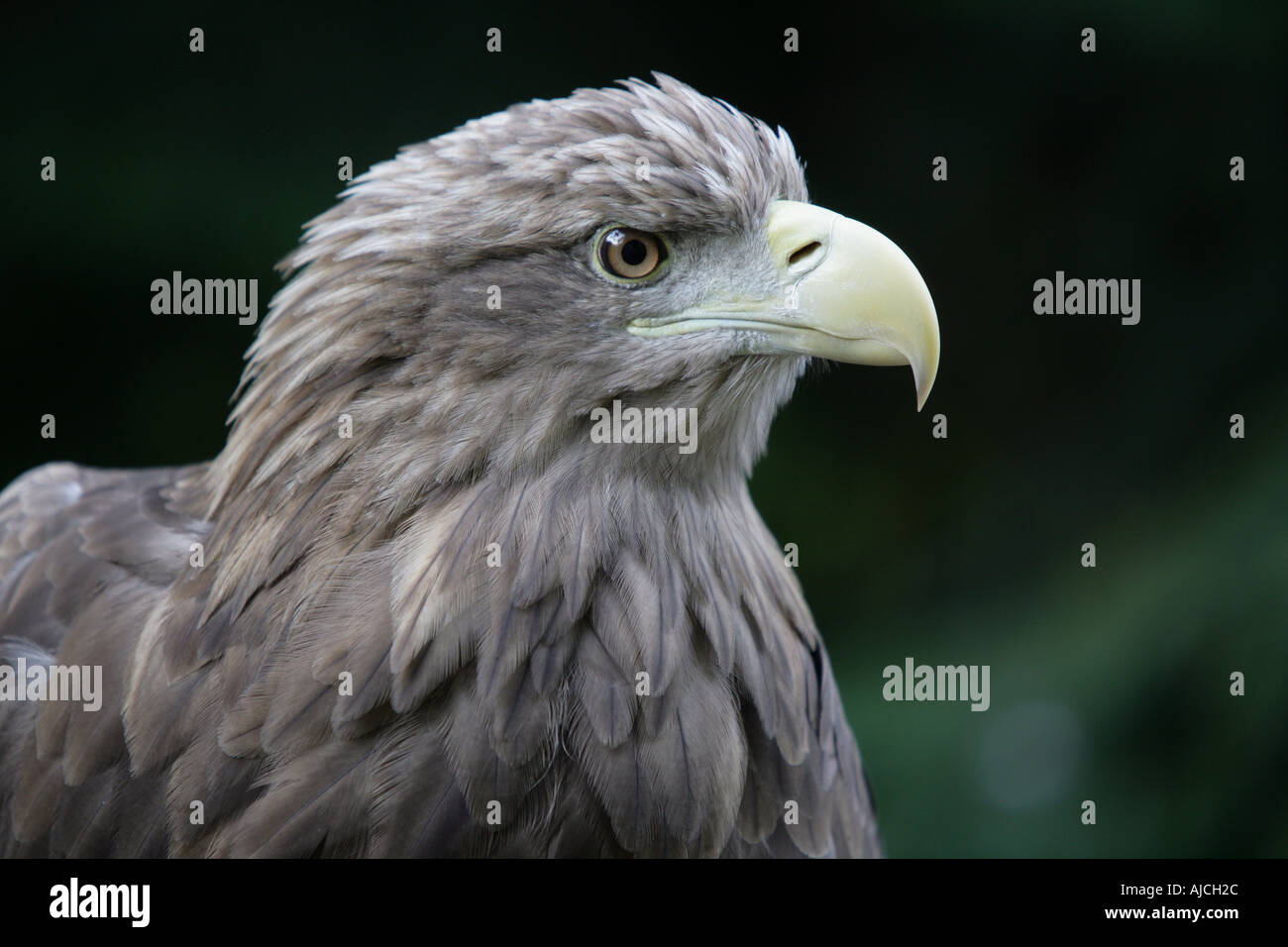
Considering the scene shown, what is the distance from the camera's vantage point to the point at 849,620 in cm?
495

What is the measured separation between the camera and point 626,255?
7.01 ft

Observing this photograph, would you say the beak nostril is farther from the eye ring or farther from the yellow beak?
the eye ring

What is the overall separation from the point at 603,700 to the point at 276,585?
2.04 feet

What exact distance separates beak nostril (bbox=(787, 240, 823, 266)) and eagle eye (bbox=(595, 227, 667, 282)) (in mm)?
242

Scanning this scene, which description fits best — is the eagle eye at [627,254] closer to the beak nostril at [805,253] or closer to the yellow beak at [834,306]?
the yellow beak at [834,306]

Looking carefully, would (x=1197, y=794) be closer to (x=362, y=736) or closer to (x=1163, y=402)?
(x=1163, y=402)

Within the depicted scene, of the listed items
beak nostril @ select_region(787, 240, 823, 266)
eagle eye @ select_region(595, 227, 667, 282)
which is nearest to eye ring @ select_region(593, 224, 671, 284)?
eagle eye @ select_region(595, 227, 667, 282)

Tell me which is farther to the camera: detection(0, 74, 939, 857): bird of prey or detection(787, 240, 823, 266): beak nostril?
detection(787, 240, 823, 266): beak nostril

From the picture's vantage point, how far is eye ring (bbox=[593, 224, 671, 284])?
2.13 m

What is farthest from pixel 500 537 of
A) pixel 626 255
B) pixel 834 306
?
pixel 834 306

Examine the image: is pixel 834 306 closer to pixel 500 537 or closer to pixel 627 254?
pixel 627 254

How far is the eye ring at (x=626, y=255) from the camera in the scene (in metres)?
2.13

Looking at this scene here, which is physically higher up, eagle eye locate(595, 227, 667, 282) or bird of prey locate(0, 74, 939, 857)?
eagle eye locate(595, 227, 667, 282)

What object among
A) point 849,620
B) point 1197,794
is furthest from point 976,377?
point 1197,794
